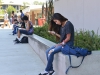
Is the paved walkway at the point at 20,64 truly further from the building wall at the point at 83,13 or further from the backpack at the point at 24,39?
the backpack at the point at 24,39

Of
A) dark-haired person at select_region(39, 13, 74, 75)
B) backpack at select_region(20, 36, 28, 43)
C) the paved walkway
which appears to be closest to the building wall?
the paved walkway

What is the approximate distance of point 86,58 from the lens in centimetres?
462

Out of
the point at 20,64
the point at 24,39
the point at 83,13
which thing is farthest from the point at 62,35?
the point at 24,39

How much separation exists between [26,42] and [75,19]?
10.0 feet

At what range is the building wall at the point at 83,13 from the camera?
7.49 m

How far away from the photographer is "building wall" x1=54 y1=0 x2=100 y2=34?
24.6 feet

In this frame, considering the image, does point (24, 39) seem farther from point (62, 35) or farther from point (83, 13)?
point (62, 35)

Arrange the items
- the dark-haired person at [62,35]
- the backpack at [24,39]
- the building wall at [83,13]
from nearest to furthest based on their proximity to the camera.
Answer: the dark-haired person at [62,35] < the building wall at [83,13] < the backpack at [24,39]

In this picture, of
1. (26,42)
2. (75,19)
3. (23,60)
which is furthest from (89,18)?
(26,42)

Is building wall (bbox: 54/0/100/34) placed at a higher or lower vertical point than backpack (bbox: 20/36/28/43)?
higher

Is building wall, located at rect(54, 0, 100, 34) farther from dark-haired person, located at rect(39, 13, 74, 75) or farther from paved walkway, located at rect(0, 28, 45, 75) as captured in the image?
dark-haired person, located at rect(39, 13, 74, 75)

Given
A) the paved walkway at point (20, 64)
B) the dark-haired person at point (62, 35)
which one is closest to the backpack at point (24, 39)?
the paved walkway at point (20, 64)

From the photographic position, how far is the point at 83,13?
8.58 meters

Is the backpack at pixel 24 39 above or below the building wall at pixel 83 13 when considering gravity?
below
